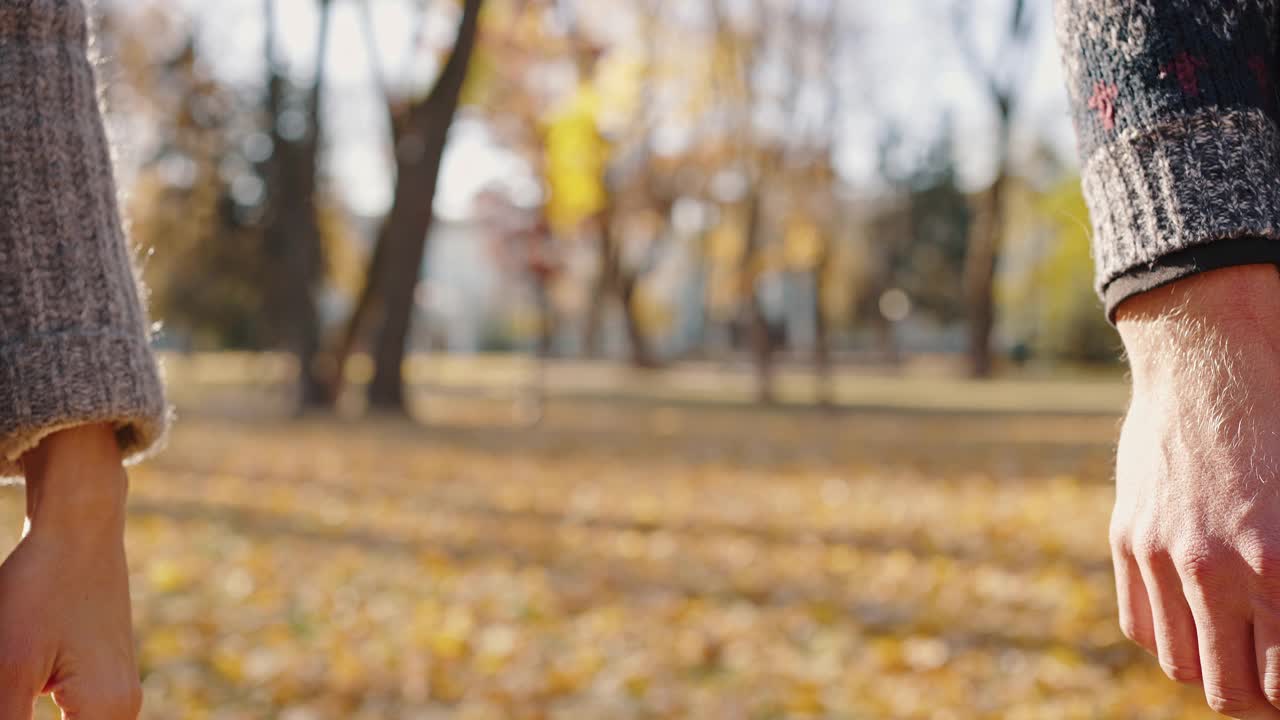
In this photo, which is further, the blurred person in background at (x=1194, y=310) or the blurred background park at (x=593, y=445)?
the blurred background park at (x=593, y=445)

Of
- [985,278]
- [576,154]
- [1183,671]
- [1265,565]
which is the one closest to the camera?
[1265,565]

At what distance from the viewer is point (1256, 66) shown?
1165mm

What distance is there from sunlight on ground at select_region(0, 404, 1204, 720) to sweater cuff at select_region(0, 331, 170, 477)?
2.38 metres

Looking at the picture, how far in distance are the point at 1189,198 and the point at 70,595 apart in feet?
3.69

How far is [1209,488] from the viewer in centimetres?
100

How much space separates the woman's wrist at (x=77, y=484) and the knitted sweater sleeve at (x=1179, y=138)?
1.04m

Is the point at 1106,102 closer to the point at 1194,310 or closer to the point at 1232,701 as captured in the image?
the point at 1194,310

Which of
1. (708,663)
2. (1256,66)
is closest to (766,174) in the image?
(708,663)

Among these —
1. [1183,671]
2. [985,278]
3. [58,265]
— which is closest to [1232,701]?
[1183,671]

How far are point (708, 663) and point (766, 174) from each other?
18.6 meters

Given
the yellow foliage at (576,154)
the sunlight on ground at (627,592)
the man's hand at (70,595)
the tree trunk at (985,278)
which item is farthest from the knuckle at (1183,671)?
the tree trunk at (985,278)

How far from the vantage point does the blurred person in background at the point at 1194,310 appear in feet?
3.23

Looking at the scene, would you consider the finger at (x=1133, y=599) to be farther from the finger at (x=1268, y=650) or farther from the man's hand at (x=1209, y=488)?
the finger at (x=1268, y=650)

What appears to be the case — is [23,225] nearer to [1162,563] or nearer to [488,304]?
[1162,563]
